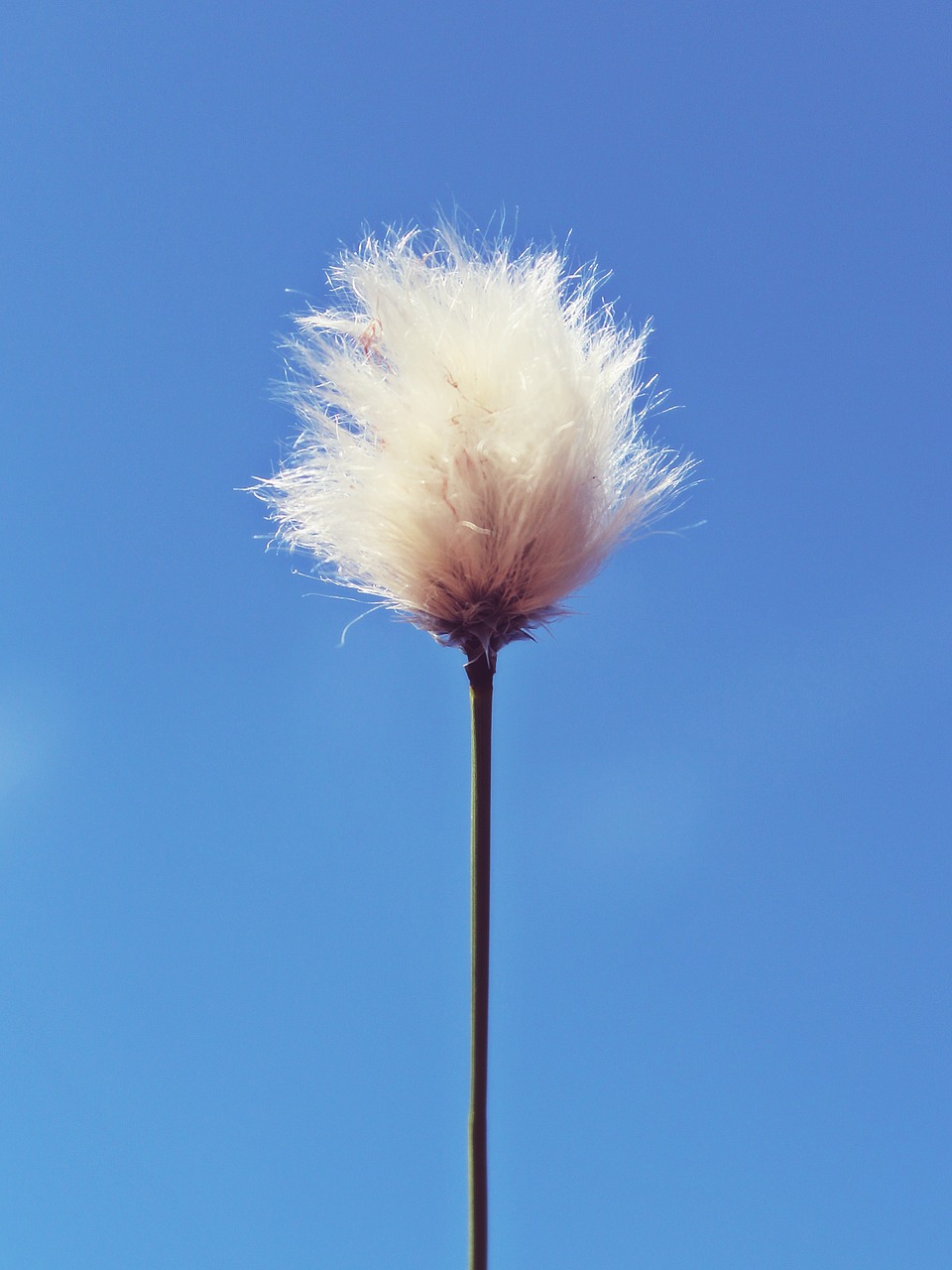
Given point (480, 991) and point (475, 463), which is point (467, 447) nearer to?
point (475, 463)

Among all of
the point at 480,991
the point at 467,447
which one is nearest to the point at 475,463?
the point at 467,447

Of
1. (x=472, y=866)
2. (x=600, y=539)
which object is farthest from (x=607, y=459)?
(x=472, y=866)

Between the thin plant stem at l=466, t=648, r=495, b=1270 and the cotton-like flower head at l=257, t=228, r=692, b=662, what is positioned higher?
the cotton-like flower head at l=257, t=228, r=692, b=662

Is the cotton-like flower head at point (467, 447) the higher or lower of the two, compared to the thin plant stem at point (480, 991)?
higher

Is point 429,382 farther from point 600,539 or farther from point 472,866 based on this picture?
point 472,866

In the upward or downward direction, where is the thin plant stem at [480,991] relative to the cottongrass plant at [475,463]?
downward
